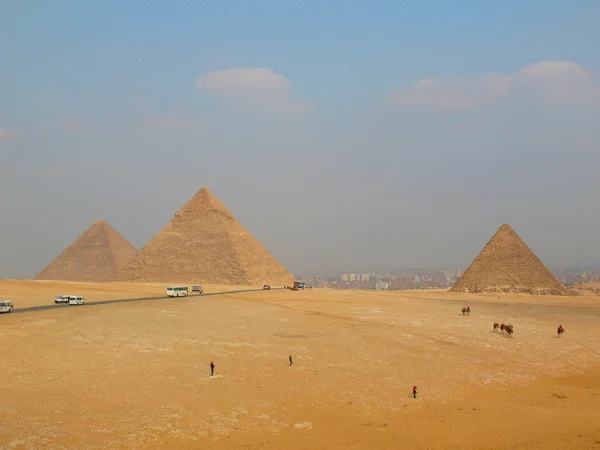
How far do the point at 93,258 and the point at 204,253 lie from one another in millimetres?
36661

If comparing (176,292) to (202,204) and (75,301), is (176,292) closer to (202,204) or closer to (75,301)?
(75,301)

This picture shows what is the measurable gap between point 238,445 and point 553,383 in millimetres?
14618

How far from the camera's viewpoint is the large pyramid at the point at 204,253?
10331 cm

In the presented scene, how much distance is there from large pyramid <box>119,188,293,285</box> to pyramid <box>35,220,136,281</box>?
15.3m

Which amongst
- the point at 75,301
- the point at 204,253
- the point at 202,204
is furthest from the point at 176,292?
the point at 202,204

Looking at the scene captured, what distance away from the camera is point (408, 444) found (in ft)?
49.8

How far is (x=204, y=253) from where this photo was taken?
108 metres

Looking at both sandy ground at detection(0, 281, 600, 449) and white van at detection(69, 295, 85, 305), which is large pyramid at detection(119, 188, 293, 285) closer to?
white van at detection(69, 295, 85, 305)

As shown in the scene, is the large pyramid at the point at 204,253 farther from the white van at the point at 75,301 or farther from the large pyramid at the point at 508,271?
the white van at the point at 75,301

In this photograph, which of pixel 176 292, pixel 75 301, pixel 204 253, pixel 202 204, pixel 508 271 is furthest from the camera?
pixel 202 204

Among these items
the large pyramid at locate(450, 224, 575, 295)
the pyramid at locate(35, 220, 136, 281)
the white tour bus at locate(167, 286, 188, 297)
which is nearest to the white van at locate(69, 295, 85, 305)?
the white tour bus at locate(167, 286, 188, 297)

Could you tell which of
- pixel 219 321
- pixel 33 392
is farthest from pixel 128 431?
pixel 219 321

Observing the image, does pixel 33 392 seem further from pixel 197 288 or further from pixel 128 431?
pixel 197 288

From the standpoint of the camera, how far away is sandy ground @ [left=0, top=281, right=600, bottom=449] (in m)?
15.4
